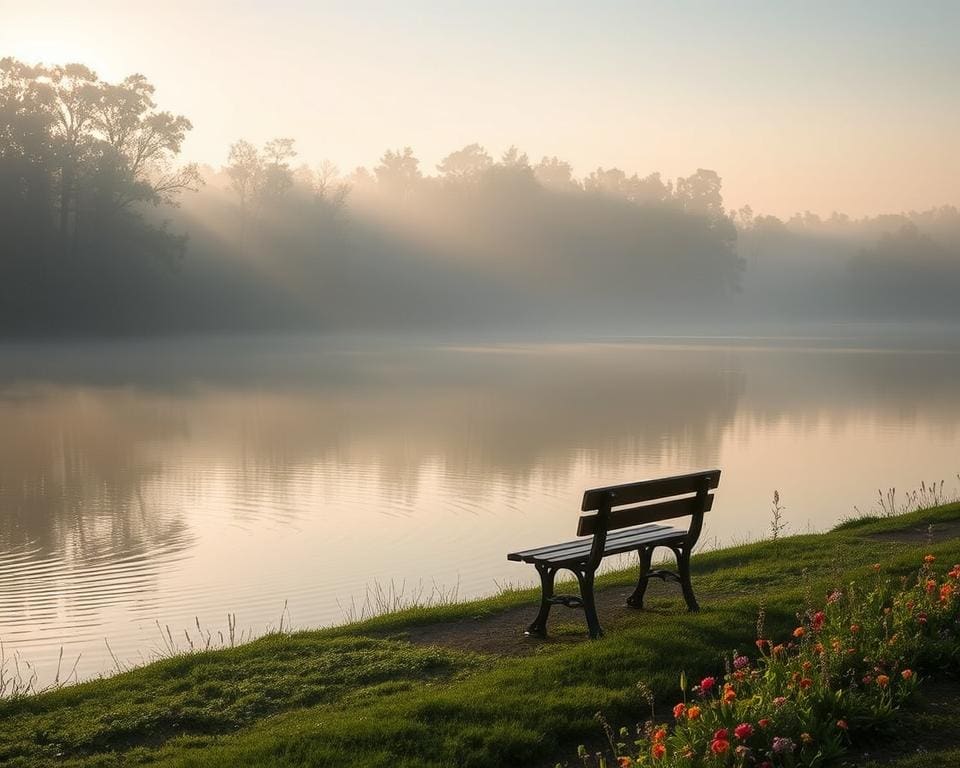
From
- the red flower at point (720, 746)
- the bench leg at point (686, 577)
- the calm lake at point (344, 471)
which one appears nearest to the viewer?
the red flower at point (720, 746)

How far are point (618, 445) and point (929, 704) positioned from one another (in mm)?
21523

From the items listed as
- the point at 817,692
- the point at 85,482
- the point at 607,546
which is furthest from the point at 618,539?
the point at 85,482

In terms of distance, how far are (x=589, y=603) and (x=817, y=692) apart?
2.89 metres

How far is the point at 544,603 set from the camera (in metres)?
9.26

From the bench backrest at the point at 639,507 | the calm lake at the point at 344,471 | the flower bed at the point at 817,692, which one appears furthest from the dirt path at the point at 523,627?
the calm lake at the point at 344,471

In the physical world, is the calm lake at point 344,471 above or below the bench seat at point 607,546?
below

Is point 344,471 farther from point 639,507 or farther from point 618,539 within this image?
point 639,507

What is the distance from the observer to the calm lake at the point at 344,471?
1416 centimetres

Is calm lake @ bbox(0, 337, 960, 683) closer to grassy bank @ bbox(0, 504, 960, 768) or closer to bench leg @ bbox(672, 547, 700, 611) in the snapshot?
grassy bank @ bbox(0, 504, 960, 768)

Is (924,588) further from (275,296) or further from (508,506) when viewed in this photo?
(275,296)

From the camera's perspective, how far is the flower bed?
18.7 feet

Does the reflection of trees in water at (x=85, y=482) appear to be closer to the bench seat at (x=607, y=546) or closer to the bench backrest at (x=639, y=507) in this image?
the bench seat at (x=607, y=546)

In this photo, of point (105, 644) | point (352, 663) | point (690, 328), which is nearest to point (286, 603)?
point (105, 644)

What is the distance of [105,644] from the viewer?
38.3 ft
